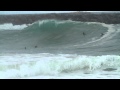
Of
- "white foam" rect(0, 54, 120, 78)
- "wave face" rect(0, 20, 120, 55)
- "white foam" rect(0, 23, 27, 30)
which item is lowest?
"white foam" rect(0, 54, 120, 78)

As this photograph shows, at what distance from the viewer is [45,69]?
3.72 m

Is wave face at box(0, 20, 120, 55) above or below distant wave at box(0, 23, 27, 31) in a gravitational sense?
below

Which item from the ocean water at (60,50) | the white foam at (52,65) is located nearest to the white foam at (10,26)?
the ocean water at (60,50)

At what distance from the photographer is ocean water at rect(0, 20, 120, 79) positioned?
370cm

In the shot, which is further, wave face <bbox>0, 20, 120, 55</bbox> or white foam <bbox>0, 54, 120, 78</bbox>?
wave face <bbox>0, 20, 120, 55</bbox>

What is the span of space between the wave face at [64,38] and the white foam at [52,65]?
11 centimetres

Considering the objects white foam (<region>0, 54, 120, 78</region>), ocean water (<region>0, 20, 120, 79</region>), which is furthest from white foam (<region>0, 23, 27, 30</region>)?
white foam (<region>0, 54, 120, 78</region>)

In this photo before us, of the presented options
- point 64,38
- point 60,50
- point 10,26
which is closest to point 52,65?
point 60,50

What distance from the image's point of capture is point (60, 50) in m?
4.03

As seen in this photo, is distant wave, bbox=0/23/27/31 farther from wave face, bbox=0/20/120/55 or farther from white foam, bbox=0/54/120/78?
white foam, bbox=0/54/120/78
